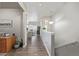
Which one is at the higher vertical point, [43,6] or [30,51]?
[43,6]

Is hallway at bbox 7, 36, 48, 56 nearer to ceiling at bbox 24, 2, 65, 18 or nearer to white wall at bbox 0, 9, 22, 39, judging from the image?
white wall at bbox 0, 9, 22, 39

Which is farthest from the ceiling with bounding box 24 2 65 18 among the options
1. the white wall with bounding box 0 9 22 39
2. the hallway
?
the hallway

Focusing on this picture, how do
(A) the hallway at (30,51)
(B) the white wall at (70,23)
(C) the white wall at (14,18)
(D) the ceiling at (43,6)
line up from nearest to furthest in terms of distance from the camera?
(B) the white wall at (70,23), (A) the hallway at (30,51), (D) the ceiling at (43,6), (C) the white wall at (14,18)

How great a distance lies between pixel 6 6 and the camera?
7.16 meters

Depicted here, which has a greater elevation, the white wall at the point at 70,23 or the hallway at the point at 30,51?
the white wall at the point at 70,23

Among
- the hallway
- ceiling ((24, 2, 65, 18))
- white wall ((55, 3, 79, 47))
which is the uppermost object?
ceiling ((24, 2, 65, 18))

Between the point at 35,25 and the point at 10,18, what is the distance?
1440cm

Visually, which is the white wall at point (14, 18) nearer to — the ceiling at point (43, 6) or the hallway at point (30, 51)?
the ceiling at point (43, 6)

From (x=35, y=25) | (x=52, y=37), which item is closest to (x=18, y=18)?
(x=52, y=37)

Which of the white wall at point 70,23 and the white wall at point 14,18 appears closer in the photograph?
the white wall at point 70,23

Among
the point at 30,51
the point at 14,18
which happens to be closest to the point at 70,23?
the point at 30,51

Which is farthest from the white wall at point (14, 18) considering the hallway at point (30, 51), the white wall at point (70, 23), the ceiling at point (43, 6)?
the white wall at point (70, 23)

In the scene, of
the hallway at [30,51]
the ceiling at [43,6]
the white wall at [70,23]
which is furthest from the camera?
the ceiling at [43,6]

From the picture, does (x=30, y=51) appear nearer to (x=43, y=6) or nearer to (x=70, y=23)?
(x=70, y=23)
